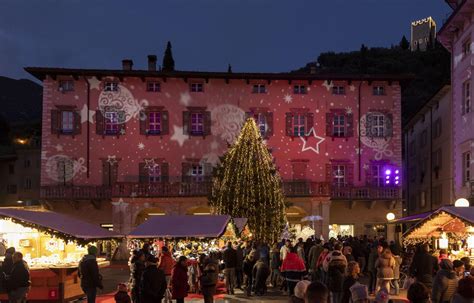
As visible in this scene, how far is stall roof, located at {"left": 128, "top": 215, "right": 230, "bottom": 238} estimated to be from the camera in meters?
22.0

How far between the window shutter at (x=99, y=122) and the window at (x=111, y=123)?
0.80ft

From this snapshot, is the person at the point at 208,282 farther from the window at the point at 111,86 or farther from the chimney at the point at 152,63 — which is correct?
the chimney at the point at 152,63

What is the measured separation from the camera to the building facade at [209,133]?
46.0 meters

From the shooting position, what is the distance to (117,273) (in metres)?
33.5

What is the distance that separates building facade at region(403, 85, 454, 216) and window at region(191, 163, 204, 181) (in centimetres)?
1397

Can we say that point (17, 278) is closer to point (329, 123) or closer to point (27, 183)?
point (329, 123)

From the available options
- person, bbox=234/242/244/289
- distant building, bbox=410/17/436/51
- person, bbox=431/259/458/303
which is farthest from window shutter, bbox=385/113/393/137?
distant building, bbox=410/17/436/51

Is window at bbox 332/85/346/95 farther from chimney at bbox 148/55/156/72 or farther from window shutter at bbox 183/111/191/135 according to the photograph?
chimney at bbox 148/55/156/72

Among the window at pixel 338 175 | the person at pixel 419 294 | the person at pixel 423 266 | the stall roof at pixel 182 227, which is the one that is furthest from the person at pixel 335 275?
the window at pixel 338 175

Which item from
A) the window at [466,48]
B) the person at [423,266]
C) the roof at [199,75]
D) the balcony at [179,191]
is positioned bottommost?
the person at [423,266]

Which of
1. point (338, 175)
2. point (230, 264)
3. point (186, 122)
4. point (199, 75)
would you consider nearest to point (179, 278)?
point (230, 264)

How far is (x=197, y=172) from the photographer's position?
153 ft

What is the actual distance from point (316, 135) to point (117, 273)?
18.1m

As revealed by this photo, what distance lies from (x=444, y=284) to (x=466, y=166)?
2180 centimetres
